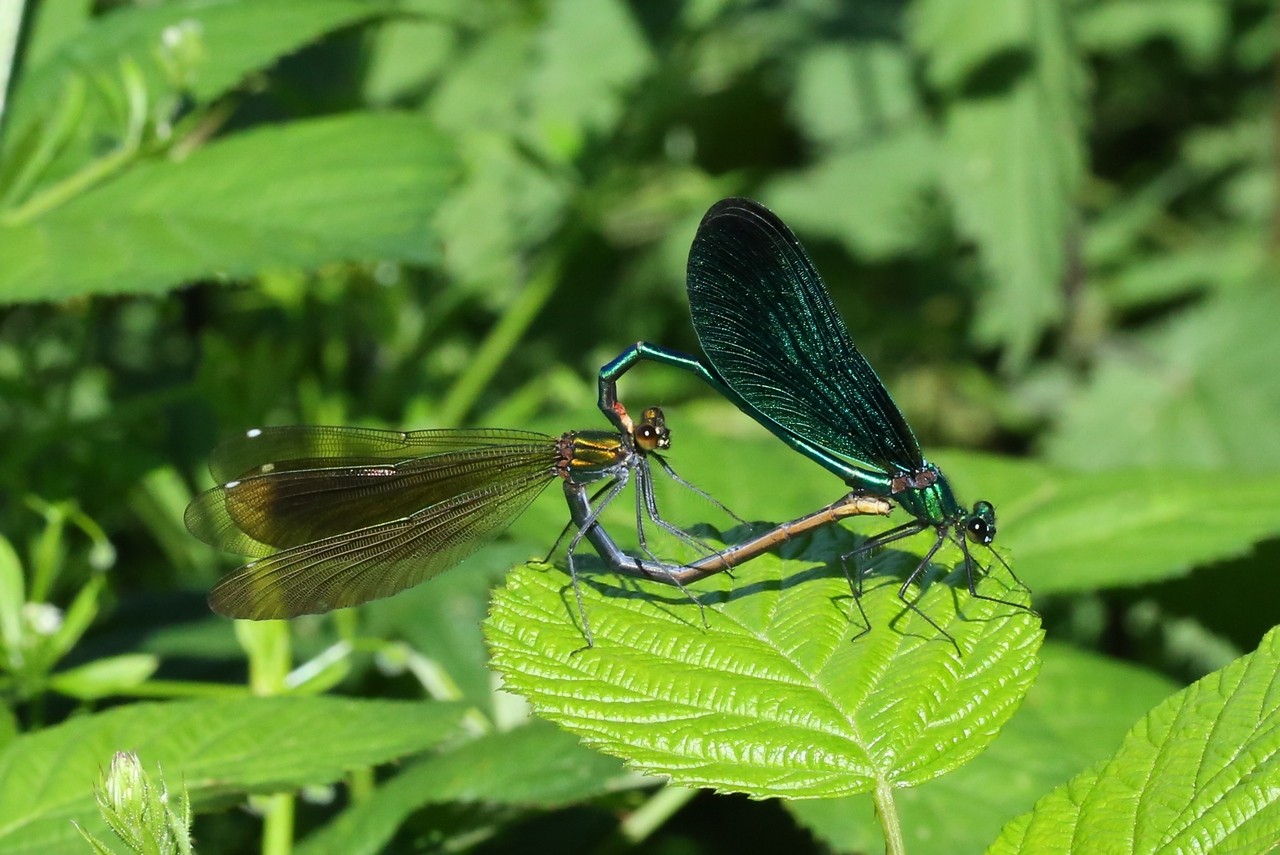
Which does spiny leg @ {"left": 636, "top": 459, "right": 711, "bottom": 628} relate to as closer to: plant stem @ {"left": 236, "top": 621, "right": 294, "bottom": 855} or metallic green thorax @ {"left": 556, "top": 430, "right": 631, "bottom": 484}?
metallic green thorax @ {"left": 556, "top": 430, "right": 631, "bottom": 484}

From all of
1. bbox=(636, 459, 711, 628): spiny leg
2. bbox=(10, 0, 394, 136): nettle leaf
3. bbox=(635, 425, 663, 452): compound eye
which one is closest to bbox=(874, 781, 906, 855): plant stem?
bbox=(636, 459, 711, 628): spiny leg

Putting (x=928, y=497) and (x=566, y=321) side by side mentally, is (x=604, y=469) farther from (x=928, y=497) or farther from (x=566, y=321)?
(x=566, y=321)

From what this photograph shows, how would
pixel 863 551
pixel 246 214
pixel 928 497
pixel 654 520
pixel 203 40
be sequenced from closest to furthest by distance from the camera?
pixel 863 551 → pixel 928 497 → pixel 654 520 → pixel 246 214 → pixel 203 40

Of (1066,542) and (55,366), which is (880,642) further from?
(55,366)

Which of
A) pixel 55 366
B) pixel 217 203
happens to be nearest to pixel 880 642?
pixel 217 203

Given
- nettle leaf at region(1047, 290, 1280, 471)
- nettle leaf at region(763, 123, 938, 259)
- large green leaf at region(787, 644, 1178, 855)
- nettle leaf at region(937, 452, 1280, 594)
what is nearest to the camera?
large green leaf at region(787, 644, 1178, 855)

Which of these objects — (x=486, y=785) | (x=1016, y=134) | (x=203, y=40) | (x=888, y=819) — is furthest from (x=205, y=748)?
(x=1016, y=134)

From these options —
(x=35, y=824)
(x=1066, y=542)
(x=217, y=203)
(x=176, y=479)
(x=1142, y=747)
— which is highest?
(x=217, y=203)
